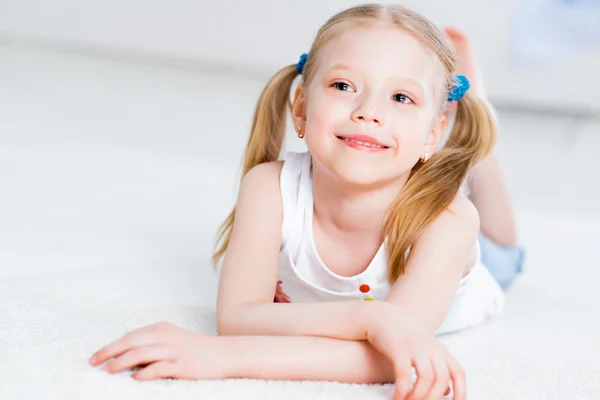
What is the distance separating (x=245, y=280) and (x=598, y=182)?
1833 mm

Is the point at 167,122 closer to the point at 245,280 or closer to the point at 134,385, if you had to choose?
the point at 245,280

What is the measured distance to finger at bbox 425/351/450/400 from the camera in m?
0.83

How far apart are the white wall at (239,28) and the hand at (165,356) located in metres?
1.58

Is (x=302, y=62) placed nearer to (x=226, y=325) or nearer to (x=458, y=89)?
(x=458, y=89)

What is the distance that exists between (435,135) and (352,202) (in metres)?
0.15

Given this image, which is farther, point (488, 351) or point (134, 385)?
point (488, 351)

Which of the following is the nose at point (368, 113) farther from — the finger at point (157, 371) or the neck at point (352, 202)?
the finger at point (157, 371)

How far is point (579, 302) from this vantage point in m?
1.53

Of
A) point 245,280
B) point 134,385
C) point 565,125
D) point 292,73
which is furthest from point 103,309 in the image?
point 565,125

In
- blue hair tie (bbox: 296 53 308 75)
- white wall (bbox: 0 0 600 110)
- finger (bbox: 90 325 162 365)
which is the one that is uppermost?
white wall (bbox: 0 0 600 110)

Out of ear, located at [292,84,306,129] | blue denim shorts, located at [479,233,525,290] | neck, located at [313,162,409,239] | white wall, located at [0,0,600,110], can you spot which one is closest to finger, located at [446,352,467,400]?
neck, located at [313,162,409,239]

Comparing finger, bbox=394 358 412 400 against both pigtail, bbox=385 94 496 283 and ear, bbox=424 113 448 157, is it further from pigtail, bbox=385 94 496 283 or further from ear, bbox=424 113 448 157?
ear, bbox=424 113 448 157

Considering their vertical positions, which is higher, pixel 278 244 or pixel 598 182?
pixel 598 182

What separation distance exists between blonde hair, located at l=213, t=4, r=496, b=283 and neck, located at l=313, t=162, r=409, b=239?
0.06 ft
